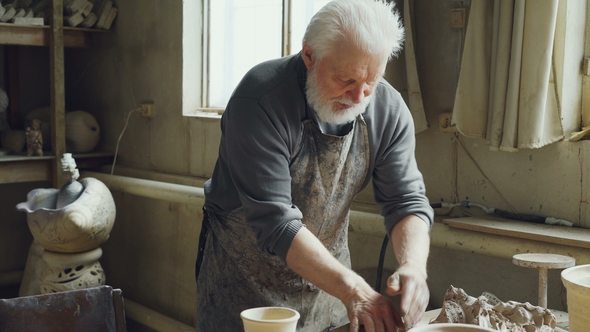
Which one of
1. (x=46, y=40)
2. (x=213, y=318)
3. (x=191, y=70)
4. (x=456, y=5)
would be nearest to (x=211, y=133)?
(x=191, y=70)

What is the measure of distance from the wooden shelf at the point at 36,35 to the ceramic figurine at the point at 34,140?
59 cm

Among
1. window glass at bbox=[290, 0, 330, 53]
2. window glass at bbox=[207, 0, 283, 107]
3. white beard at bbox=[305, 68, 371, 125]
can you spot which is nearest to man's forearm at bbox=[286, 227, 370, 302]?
white beard at bbox=[305, 68, 371, 125]

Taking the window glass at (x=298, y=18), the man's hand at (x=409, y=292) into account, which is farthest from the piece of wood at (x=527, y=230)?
the window glass at (x=298, y=18)

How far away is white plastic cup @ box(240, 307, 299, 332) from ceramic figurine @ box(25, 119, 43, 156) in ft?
12.2

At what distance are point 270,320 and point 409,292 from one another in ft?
1.47

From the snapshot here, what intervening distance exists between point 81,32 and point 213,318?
11.0ft

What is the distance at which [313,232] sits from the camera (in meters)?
2.00

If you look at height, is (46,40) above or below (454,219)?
above

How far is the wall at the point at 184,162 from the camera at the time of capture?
8.66ft

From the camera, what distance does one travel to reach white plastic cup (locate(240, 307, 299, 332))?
126 centimetres

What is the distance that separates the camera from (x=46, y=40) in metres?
4.57

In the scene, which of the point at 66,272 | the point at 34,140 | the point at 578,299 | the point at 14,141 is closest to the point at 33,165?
the point at 34,140

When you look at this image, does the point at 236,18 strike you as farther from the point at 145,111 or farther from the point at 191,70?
the point at 145,111

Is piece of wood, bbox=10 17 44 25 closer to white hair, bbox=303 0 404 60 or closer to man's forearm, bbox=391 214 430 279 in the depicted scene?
white hair, bbox=303 0 404 60
